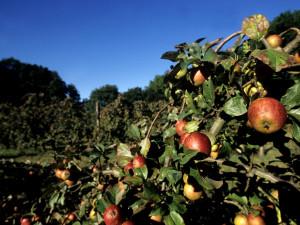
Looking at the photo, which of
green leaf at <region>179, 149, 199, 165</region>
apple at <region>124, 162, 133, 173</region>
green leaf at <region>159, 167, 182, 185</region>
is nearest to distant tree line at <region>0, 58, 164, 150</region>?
apple at <region>124, 162, 133, 173</region>

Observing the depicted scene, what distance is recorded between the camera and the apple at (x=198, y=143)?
1.43 metres

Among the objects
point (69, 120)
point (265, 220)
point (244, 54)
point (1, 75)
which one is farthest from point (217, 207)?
point (1, 75)

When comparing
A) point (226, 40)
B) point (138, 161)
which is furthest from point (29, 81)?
point (226, 40)

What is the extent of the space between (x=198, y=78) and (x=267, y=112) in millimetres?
479

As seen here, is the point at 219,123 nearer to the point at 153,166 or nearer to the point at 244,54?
the point at 244,54

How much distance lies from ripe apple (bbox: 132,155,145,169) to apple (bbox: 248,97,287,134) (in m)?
0.60

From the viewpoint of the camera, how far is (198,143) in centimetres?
144

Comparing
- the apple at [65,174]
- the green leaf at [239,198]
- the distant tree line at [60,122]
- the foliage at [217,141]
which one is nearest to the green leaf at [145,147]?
the foliage at [217,141]

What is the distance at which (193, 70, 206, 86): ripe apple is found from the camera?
1.59 metres

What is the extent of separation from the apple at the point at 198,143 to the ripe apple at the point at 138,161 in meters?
0.28

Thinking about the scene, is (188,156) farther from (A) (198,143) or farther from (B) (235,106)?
(B) (235,106)

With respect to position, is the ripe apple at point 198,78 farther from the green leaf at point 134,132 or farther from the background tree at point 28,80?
the background tree at point 28,80

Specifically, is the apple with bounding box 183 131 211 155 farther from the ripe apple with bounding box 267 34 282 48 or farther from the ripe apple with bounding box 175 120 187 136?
the ripe apple with bounding box 267 34 282 48

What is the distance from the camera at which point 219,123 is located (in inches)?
59.5
